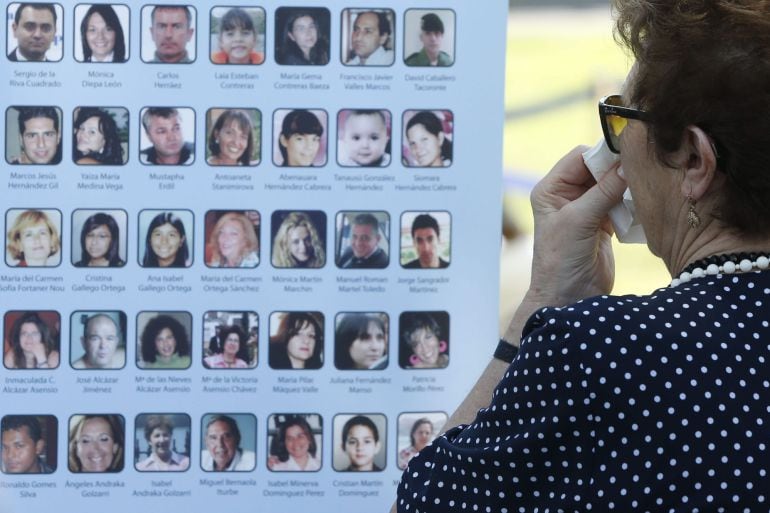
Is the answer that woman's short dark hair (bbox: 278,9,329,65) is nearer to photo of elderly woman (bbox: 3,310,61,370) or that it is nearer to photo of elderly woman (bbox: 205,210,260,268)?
photo of elderly woman (bbox: 205,210,260,268)

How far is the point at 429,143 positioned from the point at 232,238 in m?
0.32

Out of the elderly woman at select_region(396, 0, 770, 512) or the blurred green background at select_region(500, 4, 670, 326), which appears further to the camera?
the blurred green background at select_region(500, 4, 670, 326)

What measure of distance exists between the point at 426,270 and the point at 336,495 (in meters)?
0.37

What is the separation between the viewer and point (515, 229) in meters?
6.12

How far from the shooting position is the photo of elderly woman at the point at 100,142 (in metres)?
1.50

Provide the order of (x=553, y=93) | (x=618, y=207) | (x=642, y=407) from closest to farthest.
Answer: (x=642, y=407), (x=618, y=207), (x=553, y=93)

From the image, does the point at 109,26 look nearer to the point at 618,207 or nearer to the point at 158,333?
the point at 158,333

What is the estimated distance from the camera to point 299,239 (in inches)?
60.6

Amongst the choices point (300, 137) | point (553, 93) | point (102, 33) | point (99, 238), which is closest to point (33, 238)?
point (99, 238)

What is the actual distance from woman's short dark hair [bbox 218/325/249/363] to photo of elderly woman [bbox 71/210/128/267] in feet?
0.58

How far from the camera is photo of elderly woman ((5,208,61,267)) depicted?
4.91ft

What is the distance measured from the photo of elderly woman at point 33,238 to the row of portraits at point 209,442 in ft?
0.76

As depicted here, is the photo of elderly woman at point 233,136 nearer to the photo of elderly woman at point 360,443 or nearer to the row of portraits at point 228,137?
the row of portraits at point 228,137

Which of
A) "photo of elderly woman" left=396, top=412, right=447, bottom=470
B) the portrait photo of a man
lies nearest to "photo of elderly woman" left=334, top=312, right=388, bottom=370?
"photo of elderly woman" left=396, top=412, right=447, bottom=470
